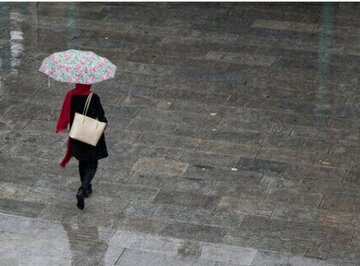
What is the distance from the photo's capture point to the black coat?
11086mm

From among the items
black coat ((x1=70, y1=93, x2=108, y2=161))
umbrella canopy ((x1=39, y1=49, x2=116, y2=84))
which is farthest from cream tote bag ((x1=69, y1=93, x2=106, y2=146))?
umbrella canopy ((x1=39, y1=49, x2=116, y2=84))

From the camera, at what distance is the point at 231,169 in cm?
1238

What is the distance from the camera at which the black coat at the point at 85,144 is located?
36.4ft

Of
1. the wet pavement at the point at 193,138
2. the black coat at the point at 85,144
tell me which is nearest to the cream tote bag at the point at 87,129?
the black coat at the point at 85,144

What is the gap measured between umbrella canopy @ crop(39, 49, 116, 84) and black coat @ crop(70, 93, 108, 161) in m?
0.26

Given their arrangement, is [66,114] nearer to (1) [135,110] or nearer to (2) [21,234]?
(2) [21,234]

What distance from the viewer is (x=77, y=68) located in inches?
428

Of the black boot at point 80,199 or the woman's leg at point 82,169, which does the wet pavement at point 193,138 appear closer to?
the black boot at point 80,199

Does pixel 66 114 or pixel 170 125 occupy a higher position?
pixel 66 114

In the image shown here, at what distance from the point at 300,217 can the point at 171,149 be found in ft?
7.17

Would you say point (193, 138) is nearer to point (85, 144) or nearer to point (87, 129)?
point (85, 144)

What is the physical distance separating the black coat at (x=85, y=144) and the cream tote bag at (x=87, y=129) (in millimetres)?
111

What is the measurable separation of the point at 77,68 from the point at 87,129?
625 millimetres

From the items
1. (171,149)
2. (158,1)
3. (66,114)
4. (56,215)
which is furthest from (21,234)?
(158,1)
